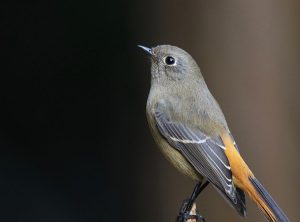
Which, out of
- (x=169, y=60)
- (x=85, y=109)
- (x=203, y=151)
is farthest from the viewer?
(x=85, y=109)

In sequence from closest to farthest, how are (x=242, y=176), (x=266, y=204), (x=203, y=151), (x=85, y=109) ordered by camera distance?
(x=266, y=204), (x=242, y=176), (x=203, y=151), (x=85, y=109)

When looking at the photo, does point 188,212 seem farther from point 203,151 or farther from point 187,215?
point 203,151

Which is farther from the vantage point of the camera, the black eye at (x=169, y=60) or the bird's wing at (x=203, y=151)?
the black eye at (x=169, y=60)

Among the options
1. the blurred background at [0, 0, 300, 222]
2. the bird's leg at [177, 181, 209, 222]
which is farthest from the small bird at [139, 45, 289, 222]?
the blurred background at [0, 0, 300, 222]

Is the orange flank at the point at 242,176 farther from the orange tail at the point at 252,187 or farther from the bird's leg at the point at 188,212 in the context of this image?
the bird's leg at the point at 188,212

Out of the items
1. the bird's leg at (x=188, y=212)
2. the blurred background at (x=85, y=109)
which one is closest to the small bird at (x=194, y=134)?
the bird's leg at (x=188, y=212)

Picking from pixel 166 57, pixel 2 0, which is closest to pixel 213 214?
pixel 166 57

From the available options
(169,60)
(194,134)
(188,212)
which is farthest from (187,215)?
(169,60)
